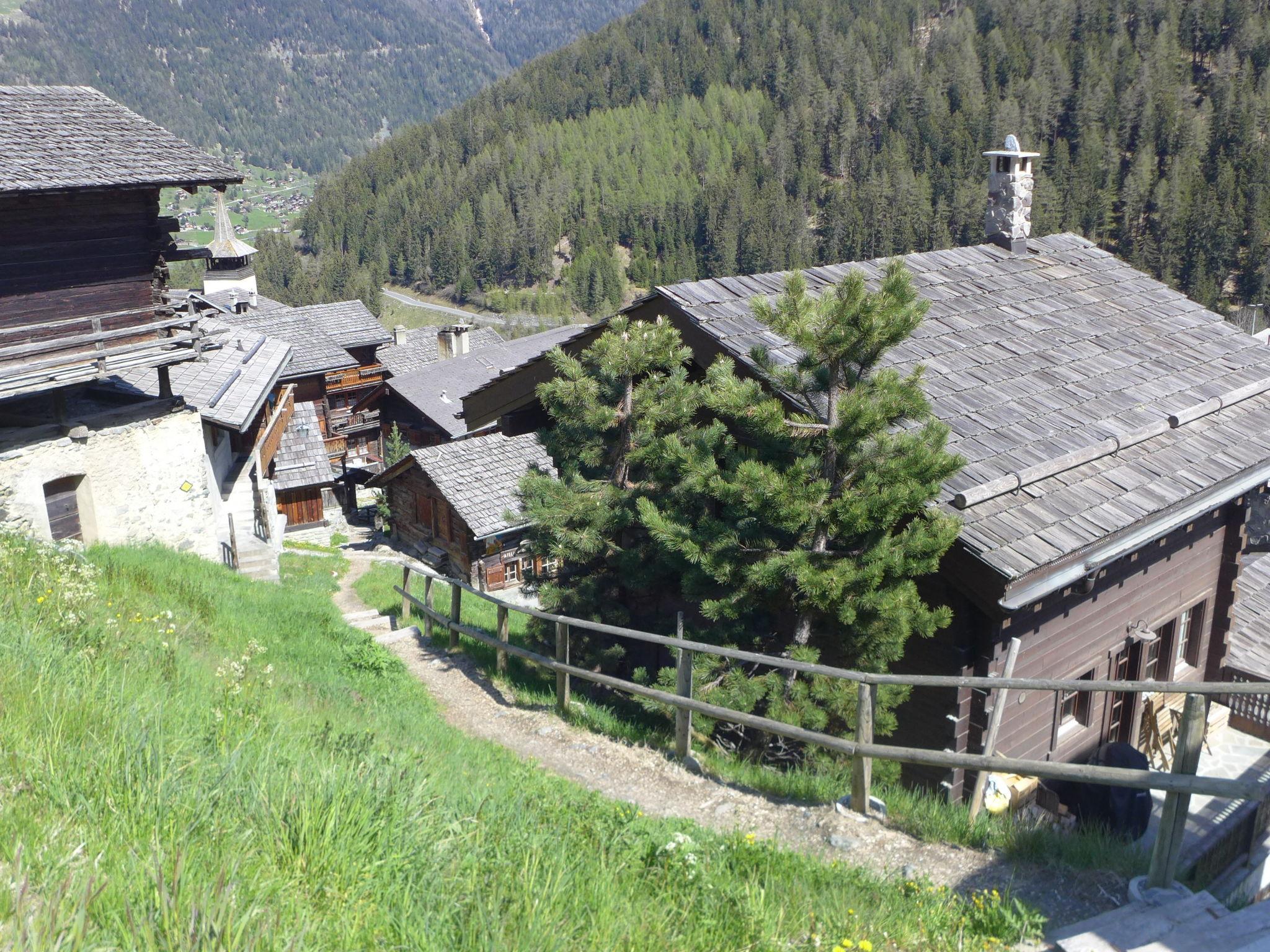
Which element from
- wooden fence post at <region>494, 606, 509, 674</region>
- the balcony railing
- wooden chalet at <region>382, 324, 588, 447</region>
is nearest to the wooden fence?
wooden fence post at <region>494, 606, 509, 674</region>

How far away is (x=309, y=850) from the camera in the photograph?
387 centimetres

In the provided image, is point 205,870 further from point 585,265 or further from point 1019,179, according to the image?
point 585,265

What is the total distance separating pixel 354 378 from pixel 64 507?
3159 centimetres

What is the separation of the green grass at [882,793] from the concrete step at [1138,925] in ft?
1.82

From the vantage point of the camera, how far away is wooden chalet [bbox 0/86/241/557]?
48.4 feet

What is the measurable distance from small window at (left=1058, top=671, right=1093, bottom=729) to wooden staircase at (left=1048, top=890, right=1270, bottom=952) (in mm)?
6363

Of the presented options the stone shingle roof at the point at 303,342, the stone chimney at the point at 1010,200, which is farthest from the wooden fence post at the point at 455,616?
the stone shingle roof at the point at 303,342

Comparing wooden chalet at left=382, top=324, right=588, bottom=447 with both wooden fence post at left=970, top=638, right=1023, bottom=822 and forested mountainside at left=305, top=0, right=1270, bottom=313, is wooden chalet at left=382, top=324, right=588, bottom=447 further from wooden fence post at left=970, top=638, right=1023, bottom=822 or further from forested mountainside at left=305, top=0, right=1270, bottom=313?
forested mountainside at left=305, top=0, right=1270, bottom=313

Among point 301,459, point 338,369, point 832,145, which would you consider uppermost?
point 832,145

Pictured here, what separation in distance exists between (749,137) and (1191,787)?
169m

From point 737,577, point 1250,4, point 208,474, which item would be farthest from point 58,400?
point 1250,4

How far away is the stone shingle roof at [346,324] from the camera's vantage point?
4759 centimetres

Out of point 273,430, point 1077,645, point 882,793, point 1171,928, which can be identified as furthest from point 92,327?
point 1171,928

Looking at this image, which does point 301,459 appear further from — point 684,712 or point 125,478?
point 684,712
